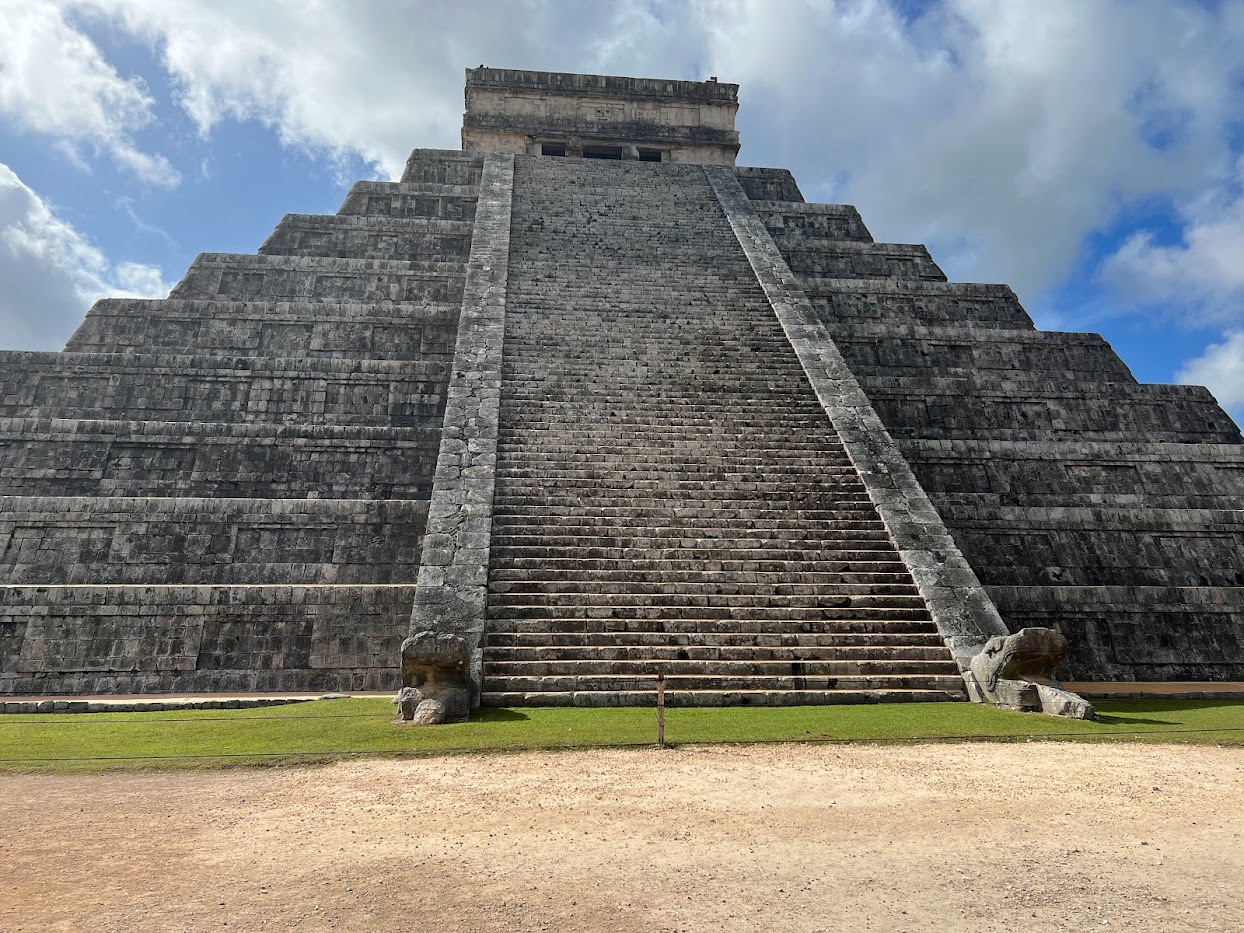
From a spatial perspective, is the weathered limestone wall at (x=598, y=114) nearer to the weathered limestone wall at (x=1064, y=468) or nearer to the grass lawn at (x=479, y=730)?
the weathered limestone wall at (x=1064, y=468)

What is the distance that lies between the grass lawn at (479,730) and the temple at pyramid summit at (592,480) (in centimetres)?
52

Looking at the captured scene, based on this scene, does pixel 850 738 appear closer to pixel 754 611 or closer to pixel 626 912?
pixel 754 611

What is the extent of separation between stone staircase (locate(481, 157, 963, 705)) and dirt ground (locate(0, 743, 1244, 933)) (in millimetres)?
2297

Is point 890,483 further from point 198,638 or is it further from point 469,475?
point 198,638

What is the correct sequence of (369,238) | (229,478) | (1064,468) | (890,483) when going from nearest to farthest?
(890,483) → (229,478) → (1064,468) → (369,238)

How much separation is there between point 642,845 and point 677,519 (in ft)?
22.0

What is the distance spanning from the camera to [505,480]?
440 inches

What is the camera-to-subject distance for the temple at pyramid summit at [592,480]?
8.90 m

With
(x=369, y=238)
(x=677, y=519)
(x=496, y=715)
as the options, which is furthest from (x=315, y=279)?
(x=496, y=715)

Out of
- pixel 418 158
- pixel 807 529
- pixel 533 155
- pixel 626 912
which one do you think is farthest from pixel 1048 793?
pixel 533 155

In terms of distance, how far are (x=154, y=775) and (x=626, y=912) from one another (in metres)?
4.24

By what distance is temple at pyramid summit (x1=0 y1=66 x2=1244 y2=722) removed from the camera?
8898mm

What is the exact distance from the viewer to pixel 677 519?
1057 cm

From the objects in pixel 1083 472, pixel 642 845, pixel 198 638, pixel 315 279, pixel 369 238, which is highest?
pixel 369 238
